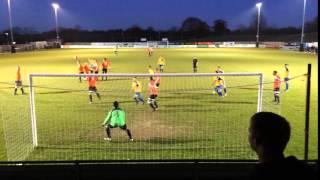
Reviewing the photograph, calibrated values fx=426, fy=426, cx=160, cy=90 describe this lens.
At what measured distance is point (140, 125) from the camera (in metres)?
15.0

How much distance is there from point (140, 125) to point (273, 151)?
492 inches

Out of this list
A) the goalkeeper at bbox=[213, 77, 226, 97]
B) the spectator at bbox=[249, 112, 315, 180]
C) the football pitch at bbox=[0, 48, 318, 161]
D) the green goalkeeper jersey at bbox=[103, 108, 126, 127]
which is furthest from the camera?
the goalkeeper at bbox=[213, 77, 226, 97]

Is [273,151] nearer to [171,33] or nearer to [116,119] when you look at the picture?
[116,119]

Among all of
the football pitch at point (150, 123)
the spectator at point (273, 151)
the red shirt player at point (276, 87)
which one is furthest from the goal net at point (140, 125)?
the spectator at point (273, 151)

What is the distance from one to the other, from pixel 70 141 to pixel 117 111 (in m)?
1.88

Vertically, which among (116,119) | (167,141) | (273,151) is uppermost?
(273,151)

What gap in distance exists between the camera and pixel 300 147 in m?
11.9

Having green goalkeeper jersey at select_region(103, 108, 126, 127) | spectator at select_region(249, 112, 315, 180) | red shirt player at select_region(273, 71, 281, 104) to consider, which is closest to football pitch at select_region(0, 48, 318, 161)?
red shirt player at select_region(273, 71, 281, 104)

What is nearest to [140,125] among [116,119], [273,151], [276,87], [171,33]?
[116,119]

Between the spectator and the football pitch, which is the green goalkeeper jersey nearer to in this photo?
the football pitch

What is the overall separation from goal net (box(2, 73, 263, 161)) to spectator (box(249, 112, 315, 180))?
28.1ft

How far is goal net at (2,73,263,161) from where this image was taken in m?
11.7

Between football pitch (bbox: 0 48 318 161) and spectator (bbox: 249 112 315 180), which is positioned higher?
spectator (bbox: 249 112 315 180)

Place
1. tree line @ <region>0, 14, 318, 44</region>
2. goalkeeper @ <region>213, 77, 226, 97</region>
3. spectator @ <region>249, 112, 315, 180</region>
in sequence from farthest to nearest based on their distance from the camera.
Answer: tree line @ <region>0, 14, 318, 44</region> → goalkeeper @ <region>213, 77, 226, 97</region> → spectator @ <region>249, 112, 315, 180</region>
